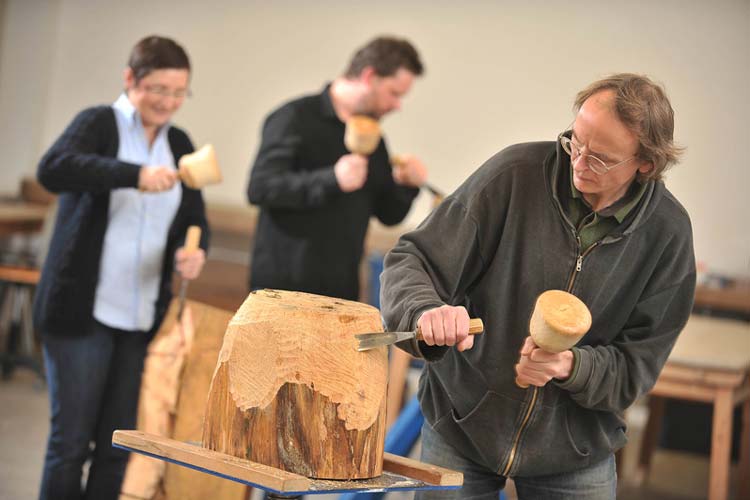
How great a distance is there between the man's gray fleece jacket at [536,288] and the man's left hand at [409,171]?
65.0 inches

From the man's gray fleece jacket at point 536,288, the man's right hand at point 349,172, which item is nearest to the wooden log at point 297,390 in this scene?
the man's gray fleece jacket at point 536,288

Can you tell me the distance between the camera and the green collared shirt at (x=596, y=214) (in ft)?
6.78

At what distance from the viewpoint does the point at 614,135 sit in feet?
6.38

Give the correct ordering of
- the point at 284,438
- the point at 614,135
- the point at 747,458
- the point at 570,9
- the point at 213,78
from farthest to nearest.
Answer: the point at 213,78, the point at 570,9, the point at 747,458, the point at 614,135, the point at 284,438

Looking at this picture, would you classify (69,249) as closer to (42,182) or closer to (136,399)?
(42,182)

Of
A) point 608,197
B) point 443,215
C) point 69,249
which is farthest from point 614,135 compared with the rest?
point 69,249

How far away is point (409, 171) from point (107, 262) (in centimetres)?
129

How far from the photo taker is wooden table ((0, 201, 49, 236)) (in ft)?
21.5

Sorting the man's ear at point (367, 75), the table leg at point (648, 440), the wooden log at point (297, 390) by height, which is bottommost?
the table leg at point (648, 440)

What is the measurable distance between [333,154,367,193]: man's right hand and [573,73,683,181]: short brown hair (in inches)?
60.9

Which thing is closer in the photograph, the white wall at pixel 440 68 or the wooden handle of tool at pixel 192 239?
the wooden handle of tool at pixel 192 239

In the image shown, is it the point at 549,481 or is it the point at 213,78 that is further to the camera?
the point at 213,78

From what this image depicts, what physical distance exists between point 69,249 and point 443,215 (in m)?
1.32

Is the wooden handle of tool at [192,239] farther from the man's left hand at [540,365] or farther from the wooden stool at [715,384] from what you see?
the wooden stool at [715,384]
